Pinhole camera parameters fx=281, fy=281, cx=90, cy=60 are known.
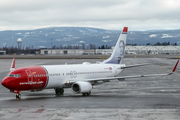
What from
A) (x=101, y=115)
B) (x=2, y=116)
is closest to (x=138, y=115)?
(x=101, y=115)

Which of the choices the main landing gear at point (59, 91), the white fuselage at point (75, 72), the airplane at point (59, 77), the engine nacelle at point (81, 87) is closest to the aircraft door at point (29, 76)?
the airplane at point (59, 77)

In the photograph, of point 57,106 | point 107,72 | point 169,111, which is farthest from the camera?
point 107,72

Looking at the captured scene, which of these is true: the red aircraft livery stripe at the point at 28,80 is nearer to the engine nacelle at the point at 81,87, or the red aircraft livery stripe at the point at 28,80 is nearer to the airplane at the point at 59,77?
the airplane at the point at 59,77

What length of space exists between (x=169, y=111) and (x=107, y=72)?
50.0 feet

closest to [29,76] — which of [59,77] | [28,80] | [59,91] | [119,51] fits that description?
[28,80]

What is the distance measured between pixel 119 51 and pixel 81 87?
1095 cm

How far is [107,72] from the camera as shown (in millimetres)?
37281

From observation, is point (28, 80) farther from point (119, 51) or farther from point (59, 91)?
point (119, 51)

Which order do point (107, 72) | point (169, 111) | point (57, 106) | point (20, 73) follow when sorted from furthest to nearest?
point (107, 72), point (20, 73), point (57, 106), point (169, 111)

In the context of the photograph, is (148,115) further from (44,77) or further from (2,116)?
(44,77)

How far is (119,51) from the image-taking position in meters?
40.0

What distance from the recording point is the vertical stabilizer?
39.5 metres

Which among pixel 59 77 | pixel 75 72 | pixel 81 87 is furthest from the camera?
pixel 75 72

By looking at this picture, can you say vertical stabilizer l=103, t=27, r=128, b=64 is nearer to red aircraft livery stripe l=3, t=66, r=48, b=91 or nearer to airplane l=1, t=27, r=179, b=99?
airplane l=1, t=27, r=179, b=99
